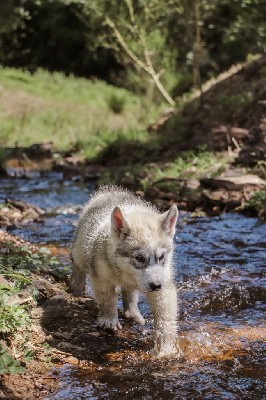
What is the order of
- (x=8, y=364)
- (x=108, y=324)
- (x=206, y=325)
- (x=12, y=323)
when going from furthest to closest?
(x=206, y=325), (x=108, y=324), (x=12, y=323), (x=8, y=364)

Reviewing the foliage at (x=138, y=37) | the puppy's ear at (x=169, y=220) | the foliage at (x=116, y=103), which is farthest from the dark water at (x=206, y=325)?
the foliage at (x=116, y=103)

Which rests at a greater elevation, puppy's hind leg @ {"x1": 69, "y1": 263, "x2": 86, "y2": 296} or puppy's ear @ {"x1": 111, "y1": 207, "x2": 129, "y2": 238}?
puppy's ear @ {"x1": 111, "y1": 207, "x2": 129, "y2": 238}

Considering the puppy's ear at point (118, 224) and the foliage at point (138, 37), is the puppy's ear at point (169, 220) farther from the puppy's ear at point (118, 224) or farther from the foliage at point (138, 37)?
the foliage at point (138, 37)

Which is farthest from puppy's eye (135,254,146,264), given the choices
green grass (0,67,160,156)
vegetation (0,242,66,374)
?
green grass (0,67,160,156)

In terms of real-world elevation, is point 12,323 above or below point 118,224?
below

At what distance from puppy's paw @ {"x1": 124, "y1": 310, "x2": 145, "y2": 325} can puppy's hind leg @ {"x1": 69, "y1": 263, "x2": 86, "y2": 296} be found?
2.49ft

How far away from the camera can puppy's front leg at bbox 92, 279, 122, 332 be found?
18.2ft

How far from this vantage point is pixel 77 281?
6.57 meters

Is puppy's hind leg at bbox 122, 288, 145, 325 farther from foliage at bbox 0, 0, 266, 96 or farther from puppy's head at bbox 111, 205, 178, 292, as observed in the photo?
foliage at bbox 0, 0, 266, 96

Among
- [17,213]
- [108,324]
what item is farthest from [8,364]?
[17,213]

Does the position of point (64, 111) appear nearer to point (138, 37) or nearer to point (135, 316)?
point (138, 37)

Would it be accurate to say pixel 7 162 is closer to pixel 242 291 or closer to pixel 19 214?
pixel 19 214

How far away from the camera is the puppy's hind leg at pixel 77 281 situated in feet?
21.4

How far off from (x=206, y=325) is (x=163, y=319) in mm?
769
